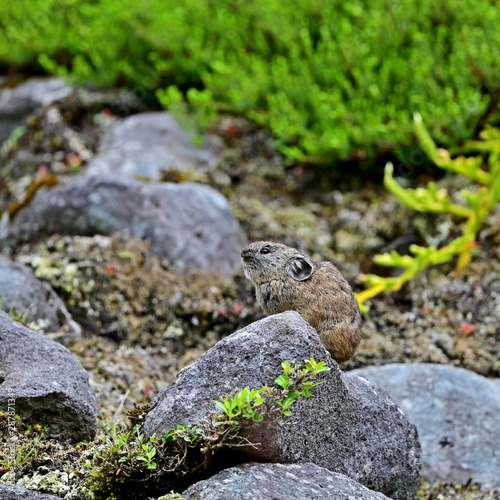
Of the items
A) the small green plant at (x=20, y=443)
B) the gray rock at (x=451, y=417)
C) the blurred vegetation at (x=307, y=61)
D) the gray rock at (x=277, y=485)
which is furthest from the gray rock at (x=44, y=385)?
the blurred vegetation at (x=307, y=61)

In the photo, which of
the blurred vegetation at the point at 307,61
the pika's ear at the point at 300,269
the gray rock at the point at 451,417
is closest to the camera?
the pika's ear at the point at 300,269

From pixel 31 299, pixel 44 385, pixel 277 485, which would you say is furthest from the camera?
pixel 31 299

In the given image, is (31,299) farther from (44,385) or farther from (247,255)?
(44,385)

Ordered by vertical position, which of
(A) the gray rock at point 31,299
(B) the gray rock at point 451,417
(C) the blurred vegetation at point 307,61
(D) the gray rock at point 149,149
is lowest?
(B) the gray rock at point 451,417

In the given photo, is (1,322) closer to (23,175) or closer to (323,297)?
(323,297)

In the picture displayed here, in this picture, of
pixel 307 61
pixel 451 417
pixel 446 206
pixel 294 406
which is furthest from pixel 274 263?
pixel 307 61

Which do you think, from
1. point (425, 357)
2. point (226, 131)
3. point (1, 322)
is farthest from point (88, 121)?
point (1, 322)

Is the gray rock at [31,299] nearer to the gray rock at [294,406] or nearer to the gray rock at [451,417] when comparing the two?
the gray rock at [451,417]

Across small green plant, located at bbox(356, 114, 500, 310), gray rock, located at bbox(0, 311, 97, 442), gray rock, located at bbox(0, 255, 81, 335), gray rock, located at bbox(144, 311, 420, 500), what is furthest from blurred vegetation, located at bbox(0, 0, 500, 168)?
gray rock, located at bbox(144, 311, 420, 500)
